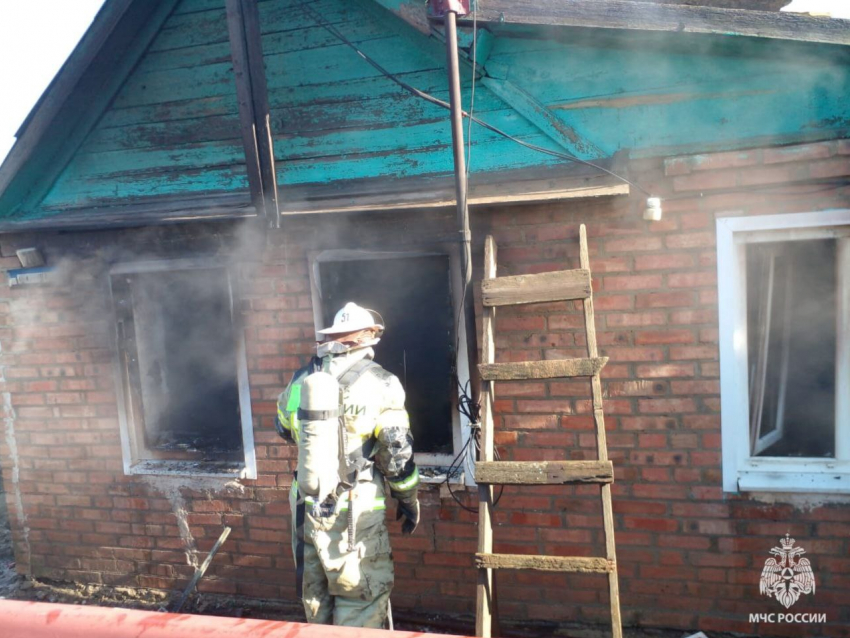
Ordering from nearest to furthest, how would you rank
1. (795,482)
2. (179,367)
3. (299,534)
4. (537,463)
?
(537,463), (299,534), (795,482), (179,367)

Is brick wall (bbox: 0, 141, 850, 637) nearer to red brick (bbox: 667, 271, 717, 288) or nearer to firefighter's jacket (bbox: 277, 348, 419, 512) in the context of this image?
red brick (bbox: 667, 271, 717, 288)

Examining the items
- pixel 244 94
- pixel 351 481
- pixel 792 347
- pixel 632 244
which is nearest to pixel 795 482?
pixel 792 347

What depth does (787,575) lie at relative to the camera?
3383 millimetres

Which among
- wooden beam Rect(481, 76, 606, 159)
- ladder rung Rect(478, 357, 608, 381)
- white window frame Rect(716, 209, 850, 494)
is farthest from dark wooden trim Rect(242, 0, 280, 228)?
white window frame Rect(716, 209, 850, 494)

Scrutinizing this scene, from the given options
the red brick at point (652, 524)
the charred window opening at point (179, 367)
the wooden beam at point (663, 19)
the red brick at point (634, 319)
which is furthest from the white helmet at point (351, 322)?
the red brick at point (652, 524)

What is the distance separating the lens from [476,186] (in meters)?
3.63

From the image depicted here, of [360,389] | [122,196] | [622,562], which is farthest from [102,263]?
[622,562]

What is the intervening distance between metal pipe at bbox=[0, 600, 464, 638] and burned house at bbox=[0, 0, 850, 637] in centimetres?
198

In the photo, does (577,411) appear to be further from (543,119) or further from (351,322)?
(543,119)

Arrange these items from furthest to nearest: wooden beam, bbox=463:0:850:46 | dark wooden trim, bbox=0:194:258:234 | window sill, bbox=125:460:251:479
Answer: window sill, bbox=125:460:251:479 → dark wooden trim, bbox=0:194:258:234 → wooden beam, bbox=463:0:850:46

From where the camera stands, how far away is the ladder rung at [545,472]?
268cm

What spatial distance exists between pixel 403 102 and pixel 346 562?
2639 mm

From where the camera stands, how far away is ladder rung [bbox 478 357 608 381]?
2.83 m

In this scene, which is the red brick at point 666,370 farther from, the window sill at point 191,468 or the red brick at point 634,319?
the window sill at point 191,468
